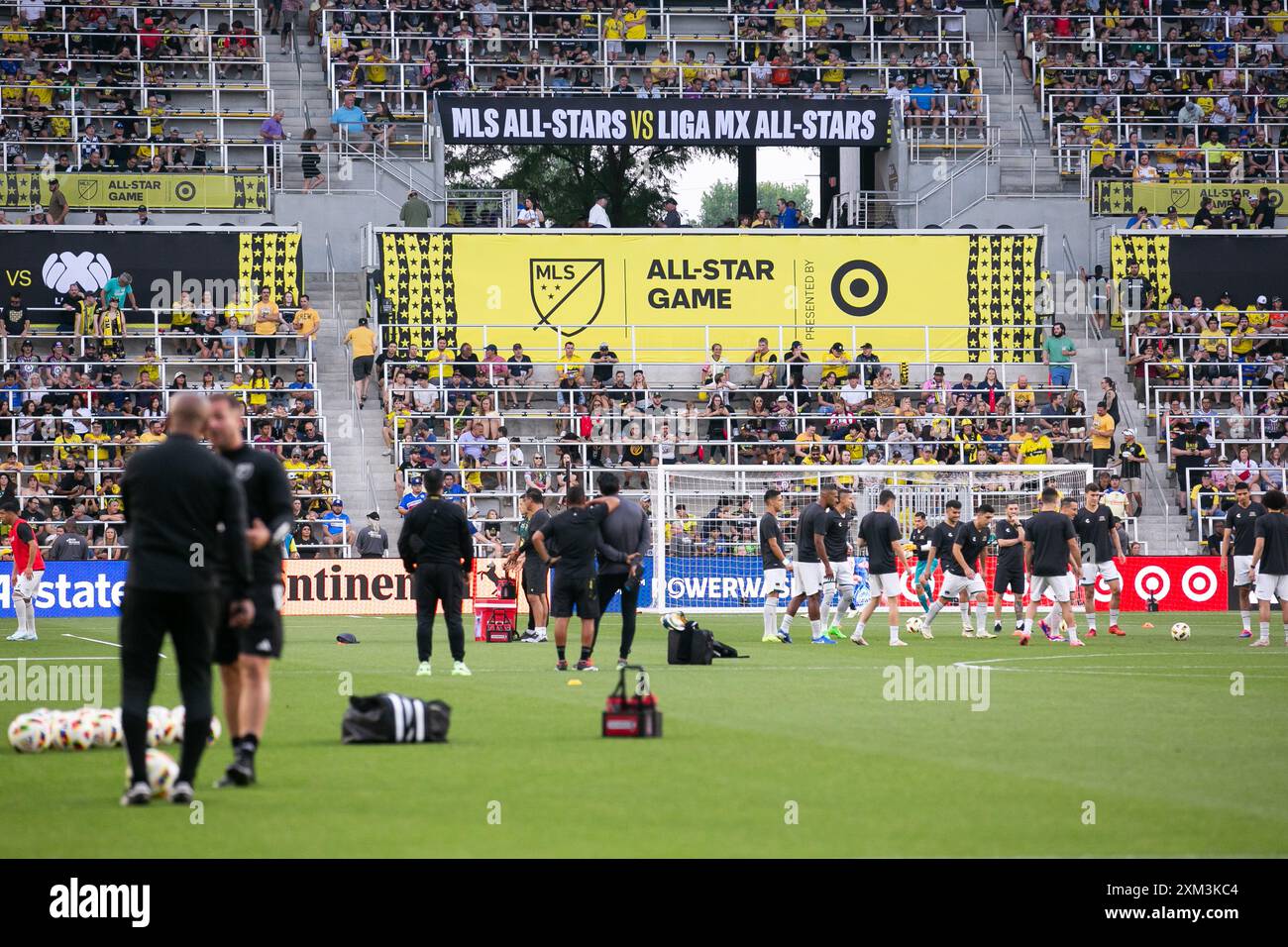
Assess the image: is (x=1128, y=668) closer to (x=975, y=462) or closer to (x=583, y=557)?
(x=583, y=557)

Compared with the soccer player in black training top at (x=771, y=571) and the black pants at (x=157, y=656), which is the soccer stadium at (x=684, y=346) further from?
the black pants at (x=157, y=656)

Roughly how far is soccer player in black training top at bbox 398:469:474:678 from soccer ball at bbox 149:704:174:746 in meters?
6.12

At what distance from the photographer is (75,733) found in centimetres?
1296

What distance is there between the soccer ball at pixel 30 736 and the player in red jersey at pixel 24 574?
13724 millimetres

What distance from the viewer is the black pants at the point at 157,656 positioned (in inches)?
392

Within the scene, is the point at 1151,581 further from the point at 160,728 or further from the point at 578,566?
the point at 160,728

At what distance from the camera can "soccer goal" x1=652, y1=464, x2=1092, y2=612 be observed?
3412cm

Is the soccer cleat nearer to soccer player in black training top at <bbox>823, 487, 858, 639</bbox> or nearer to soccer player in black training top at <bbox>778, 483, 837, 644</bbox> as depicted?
soccer player in black training top at <bbox>778, 483, 837, 644</bbox>

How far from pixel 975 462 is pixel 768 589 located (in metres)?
12.5

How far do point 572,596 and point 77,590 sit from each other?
54.4 feet

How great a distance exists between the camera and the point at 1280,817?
389 inches

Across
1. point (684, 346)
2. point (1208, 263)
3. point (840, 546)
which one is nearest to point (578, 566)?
point (840, 546)

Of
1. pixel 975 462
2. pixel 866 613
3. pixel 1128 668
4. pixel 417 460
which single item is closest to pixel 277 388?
pixel 417 460
